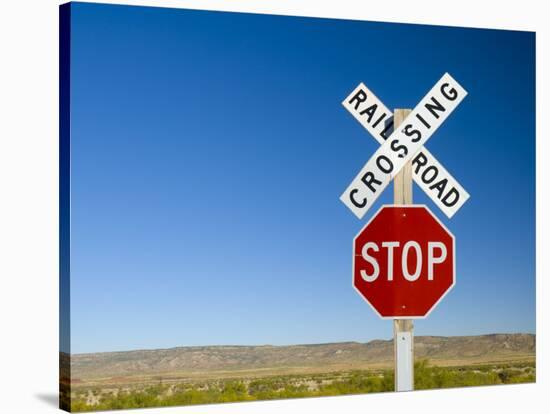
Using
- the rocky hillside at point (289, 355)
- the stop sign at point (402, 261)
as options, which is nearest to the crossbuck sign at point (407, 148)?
the stop sign at point (402, 261)

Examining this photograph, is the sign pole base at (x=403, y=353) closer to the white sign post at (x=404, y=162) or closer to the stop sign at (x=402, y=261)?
the white sign post at (x=404, y=162)

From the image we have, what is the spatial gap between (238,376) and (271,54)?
9.25ft

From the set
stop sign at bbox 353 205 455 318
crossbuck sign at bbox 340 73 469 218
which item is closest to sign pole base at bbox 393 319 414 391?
stop sign at bbox 353 205 455 318

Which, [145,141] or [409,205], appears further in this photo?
[409,205]

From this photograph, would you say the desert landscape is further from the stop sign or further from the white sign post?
the stop sign

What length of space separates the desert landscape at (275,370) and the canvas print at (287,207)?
0.05 feet

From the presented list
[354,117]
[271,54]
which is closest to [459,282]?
[354,117]

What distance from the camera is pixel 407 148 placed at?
13586 mm

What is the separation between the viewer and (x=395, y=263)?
13.5 meters

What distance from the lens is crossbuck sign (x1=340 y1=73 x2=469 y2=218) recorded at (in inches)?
528

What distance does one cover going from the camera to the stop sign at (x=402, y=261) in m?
13.5

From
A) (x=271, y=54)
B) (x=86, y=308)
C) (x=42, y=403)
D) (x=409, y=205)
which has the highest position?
(x=271, y=54)

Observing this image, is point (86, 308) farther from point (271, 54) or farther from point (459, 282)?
point (459, 282)

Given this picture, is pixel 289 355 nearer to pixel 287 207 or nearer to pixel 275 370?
pixel 275 370
